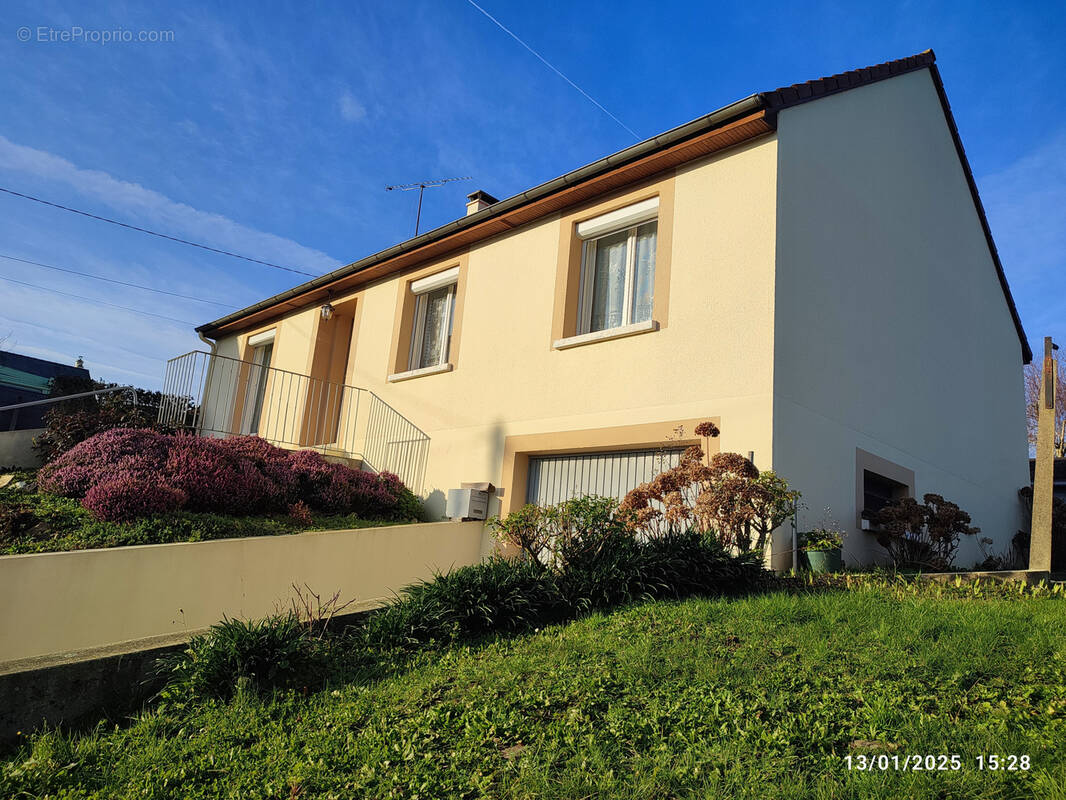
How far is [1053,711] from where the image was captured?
124 inches

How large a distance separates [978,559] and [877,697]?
10.6m

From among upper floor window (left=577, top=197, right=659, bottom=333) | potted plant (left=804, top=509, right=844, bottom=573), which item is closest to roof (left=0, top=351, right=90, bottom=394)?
upper floor window (left=577, top=197, right=659, bottom=333)

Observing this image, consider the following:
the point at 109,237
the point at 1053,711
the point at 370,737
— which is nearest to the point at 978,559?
the point at 1053,711

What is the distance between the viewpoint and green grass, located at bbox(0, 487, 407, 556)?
654 centimetres

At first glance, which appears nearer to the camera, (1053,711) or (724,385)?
(1053,711)

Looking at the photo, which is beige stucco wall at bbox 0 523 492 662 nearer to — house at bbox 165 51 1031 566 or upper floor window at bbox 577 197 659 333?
house at bbox 165 51 1031 566

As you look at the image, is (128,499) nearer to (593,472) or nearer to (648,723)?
(593,472)

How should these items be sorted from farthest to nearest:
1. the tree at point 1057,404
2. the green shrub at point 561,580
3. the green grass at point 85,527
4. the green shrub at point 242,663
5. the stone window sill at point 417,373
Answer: the tree at point 1057,404
the stone window sill at point 417,373
the green grass at point 85,527
the green shrub at point 561,580
the green shrub at point 242,663

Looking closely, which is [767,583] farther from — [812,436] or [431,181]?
[431,181]

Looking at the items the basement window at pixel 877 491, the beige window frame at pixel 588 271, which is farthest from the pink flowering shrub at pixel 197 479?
the basement window at pixel 877 491

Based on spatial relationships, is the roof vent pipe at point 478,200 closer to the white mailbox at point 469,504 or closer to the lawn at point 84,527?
the white mailbox at point 469,504

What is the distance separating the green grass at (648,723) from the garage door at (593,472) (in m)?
3.36

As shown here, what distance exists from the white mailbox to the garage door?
0.58 m

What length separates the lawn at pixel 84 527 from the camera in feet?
21.5
